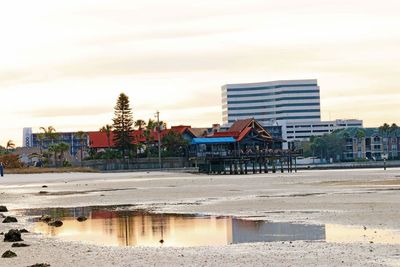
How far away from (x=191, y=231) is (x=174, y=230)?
78 cm

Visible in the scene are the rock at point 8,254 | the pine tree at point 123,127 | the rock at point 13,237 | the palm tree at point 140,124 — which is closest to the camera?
the rock at point 8,254

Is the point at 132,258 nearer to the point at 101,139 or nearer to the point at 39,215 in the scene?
the point at 39,215

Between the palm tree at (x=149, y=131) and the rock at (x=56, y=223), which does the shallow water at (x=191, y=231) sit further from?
the palm tree at (x=149, y=131)

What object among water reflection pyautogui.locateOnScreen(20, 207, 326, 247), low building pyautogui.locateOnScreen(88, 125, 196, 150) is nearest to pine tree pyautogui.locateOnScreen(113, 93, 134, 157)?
low building pyautogui.locateOnScreen(88, 125, 196, 150)

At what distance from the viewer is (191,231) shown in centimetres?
2883

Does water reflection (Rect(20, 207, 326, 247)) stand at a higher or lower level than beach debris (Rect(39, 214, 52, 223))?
lower

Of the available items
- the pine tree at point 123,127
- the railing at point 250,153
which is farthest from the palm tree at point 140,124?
the railing at point 250,153

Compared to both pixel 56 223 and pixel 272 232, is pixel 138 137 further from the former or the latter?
pixel 272 232

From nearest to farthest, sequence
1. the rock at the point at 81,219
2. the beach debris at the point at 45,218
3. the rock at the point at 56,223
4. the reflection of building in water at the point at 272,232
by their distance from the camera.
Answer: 1. the reflection of building in water at the point at 272,232
2. the rock at the point at 56,223
3. the rock at the point at 81,219
4. the beach debris at the point at 45,218

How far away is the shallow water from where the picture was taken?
82.1 feet

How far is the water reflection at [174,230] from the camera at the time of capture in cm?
2559

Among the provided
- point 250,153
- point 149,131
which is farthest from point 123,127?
point 250,153

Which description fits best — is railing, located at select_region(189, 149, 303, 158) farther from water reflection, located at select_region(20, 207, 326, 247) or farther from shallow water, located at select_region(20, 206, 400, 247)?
shallow water, located at select_region(20, 206, 400, 247)

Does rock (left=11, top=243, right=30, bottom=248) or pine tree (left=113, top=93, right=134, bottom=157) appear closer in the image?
rock (left=11, top=243, right=30, bottom=248)
